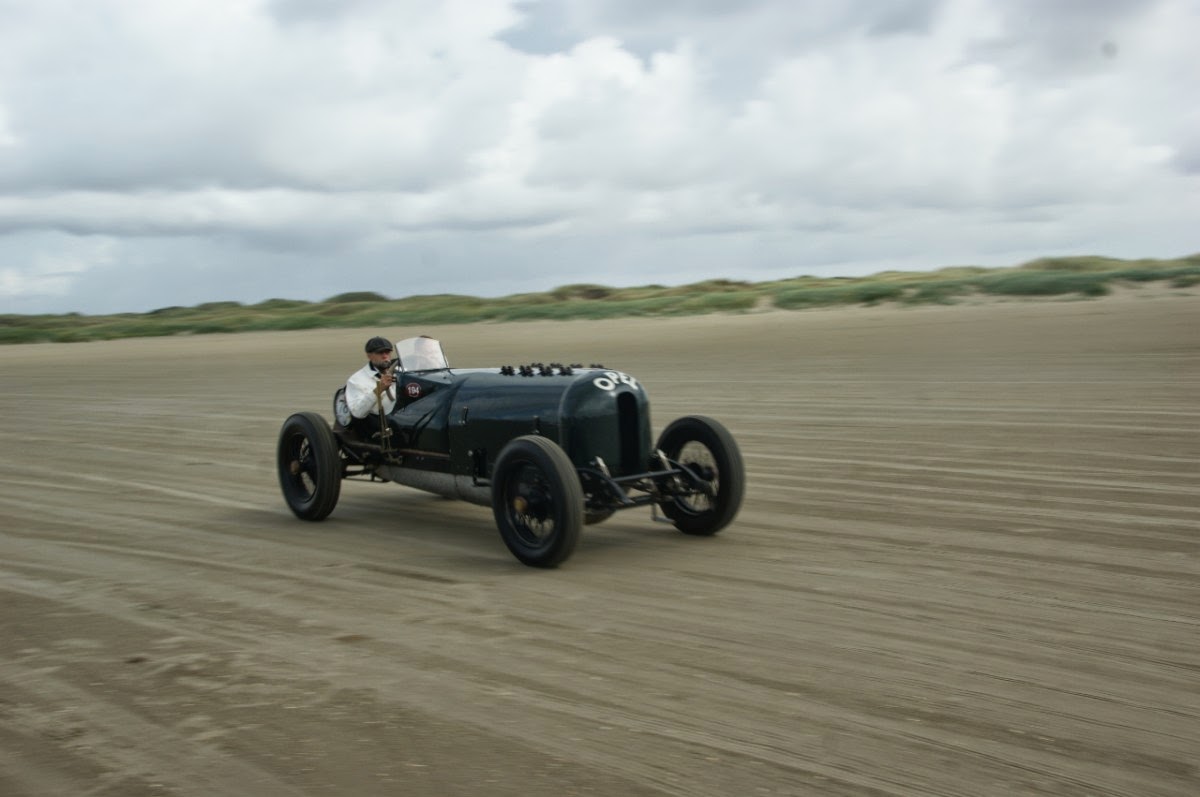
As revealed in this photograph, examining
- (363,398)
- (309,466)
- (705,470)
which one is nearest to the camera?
(705,470)

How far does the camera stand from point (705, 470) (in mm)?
8516

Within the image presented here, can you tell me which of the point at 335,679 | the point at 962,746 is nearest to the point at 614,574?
the point at 335,679

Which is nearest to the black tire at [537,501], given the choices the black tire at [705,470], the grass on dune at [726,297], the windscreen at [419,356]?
the black tire at [705,470]

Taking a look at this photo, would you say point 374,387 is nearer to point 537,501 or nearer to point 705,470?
point 537,501

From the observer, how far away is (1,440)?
17.8m

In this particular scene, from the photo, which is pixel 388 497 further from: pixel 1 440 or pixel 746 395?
pixel 1 440

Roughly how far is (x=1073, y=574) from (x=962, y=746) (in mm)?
2863

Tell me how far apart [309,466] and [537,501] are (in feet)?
10.3

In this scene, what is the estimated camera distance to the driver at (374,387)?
9828mm

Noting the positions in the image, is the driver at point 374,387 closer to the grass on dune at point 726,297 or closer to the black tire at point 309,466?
the black tire at point 309,466

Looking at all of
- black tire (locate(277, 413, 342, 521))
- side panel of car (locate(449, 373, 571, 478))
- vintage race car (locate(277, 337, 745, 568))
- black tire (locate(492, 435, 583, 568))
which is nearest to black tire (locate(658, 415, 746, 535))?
vintage race car (locate(277, 337, 745, 568))

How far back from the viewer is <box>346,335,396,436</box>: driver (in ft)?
32.2

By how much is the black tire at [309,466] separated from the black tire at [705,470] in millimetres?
2878

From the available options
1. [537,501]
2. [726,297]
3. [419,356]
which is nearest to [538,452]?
[537,501]
